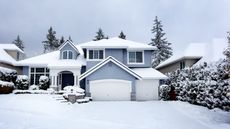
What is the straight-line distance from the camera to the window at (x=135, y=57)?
29703 millimetres

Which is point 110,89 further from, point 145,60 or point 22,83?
point 22,83

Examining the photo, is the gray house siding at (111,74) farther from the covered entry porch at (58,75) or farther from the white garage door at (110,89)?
the covered entry porch at (58,75)

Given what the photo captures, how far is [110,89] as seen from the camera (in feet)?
83.6

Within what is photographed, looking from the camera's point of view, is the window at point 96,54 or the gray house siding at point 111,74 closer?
the gray house siding at point 111,74

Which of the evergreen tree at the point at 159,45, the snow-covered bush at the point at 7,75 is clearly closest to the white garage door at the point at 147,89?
the snow-covered bush at the point at 7,75

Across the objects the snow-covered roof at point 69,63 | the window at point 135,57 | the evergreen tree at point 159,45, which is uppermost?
the evergreen tree at point 159,45

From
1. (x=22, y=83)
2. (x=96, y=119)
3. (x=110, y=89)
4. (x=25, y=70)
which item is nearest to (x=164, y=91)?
(x=110, y=89)

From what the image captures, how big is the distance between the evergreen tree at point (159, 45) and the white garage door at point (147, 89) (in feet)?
71.5

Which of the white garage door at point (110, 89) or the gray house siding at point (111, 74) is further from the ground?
the gray house siding at point (111, 74)
